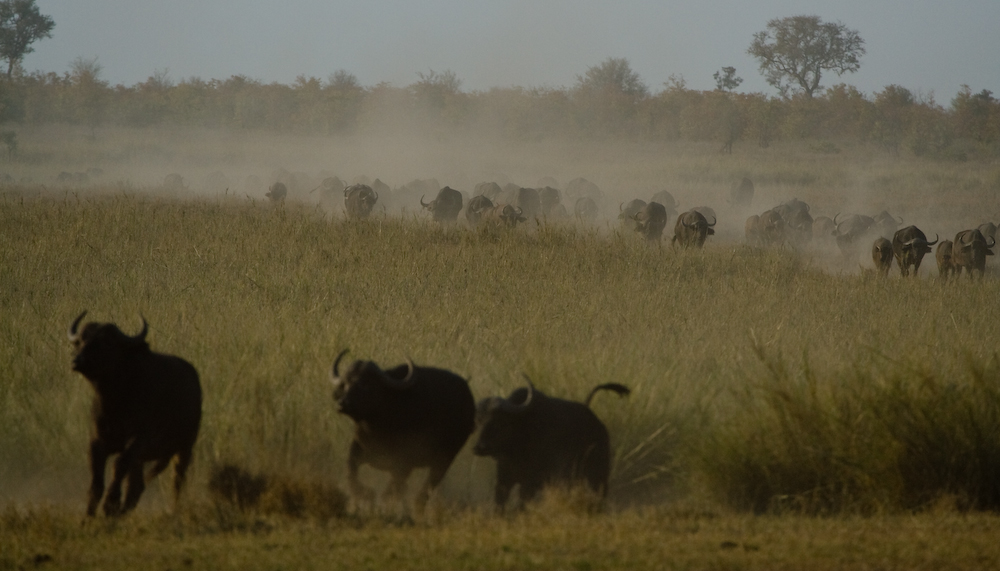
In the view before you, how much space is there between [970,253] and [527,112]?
52262 mm

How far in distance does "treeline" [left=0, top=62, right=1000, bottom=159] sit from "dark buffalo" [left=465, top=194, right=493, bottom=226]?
33.6m

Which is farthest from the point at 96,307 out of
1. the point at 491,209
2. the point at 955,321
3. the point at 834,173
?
the point at 834,173

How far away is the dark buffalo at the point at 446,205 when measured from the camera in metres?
23.7

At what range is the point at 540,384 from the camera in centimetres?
680

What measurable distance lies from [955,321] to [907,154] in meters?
44.3

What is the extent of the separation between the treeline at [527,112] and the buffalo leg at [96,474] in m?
50.9

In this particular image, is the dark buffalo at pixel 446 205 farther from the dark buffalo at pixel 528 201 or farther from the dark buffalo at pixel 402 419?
the dark buffalo at pixel 402 419

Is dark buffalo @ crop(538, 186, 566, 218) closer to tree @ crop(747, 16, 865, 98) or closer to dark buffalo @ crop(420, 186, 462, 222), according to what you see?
dark buffalo @ crop(420, 186, 462, 222)

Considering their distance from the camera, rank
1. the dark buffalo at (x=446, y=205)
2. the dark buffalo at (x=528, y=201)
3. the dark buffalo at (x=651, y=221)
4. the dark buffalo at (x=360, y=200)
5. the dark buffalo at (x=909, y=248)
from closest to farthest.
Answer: the dark buffalo at (x=909, y=248) → the dark buffalo at (x=651, y=221) → the dark buffalo at (x=360, y=200) → the dark buffalo at (x=446, y=205) → the dark buffalo at (x=528, y=201)

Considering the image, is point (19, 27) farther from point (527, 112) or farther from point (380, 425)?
point (380, 425)

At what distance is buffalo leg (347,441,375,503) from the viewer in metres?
5.40

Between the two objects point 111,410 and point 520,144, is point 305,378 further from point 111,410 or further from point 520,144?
point 520,144

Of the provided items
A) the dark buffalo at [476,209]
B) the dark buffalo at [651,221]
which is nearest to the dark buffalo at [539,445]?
the dark buffalo at [651,221]

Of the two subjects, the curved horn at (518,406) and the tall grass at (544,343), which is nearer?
the curved horn at (518,406)
